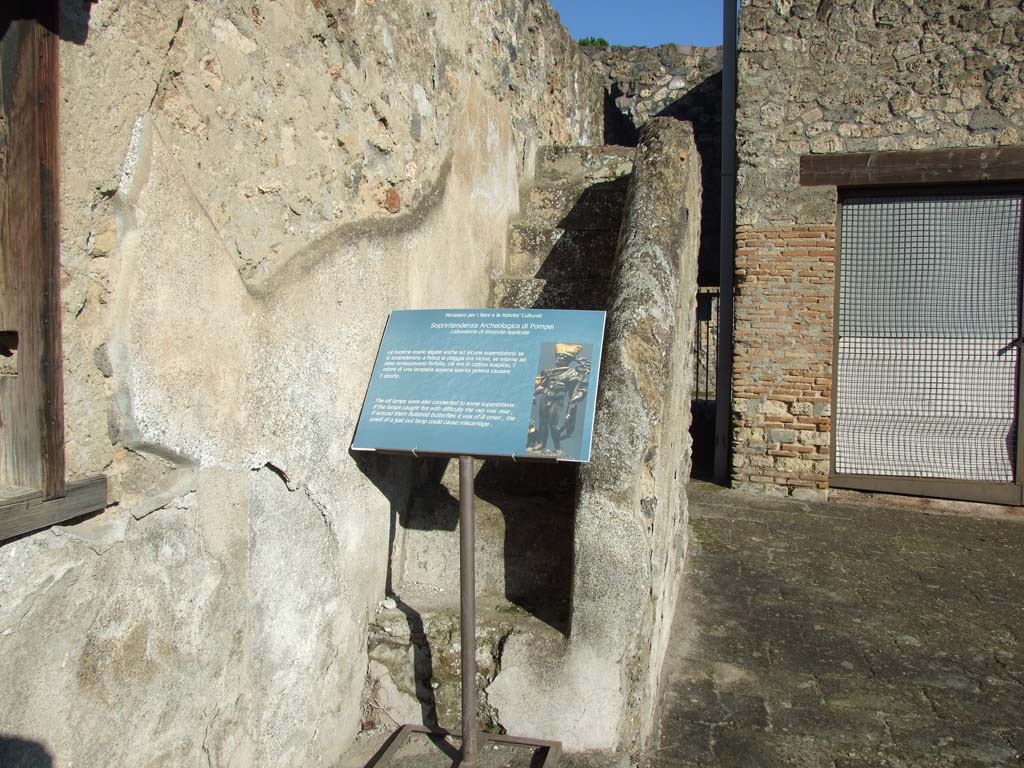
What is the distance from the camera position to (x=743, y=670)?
3475mm

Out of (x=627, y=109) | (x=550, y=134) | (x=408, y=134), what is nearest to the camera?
(x=408, y=134)

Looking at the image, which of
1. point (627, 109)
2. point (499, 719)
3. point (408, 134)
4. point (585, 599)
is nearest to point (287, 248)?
point (408, 134)

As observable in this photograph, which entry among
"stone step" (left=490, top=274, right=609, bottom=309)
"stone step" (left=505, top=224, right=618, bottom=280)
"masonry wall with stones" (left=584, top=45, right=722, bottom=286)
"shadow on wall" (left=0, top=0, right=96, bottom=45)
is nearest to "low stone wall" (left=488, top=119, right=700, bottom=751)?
"stone step" (left=490, top=274, right=609, bottom=309)

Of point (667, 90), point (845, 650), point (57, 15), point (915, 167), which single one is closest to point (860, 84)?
point (915, 167)

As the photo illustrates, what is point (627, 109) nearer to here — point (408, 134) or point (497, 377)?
point (408, 134)

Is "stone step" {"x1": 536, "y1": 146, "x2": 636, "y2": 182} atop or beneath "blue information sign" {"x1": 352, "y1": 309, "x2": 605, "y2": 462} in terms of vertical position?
atop

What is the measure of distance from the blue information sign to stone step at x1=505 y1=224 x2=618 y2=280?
51.8 inches

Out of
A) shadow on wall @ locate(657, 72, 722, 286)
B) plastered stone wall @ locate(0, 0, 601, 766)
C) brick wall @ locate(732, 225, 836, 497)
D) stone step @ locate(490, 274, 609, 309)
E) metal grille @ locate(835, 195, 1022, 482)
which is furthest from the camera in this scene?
shadow on wall @ locate(657, 72, 722, 286)

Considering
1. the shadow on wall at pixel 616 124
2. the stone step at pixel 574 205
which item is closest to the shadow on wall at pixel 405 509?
the stone step at pixel 574 205

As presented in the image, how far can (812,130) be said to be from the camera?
21.5 feet

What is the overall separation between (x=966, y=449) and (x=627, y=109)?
6.06m

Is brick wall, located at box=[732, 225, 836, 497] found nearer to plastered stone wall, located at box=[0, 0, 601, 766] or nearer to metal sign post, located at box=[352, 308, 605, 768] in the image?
plastered stone wall, located at box=[0, 0, 601, 766]

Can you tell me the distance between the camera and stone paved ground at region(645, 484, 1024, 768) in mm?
2938

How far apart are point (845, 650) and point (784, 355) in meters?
3.39
